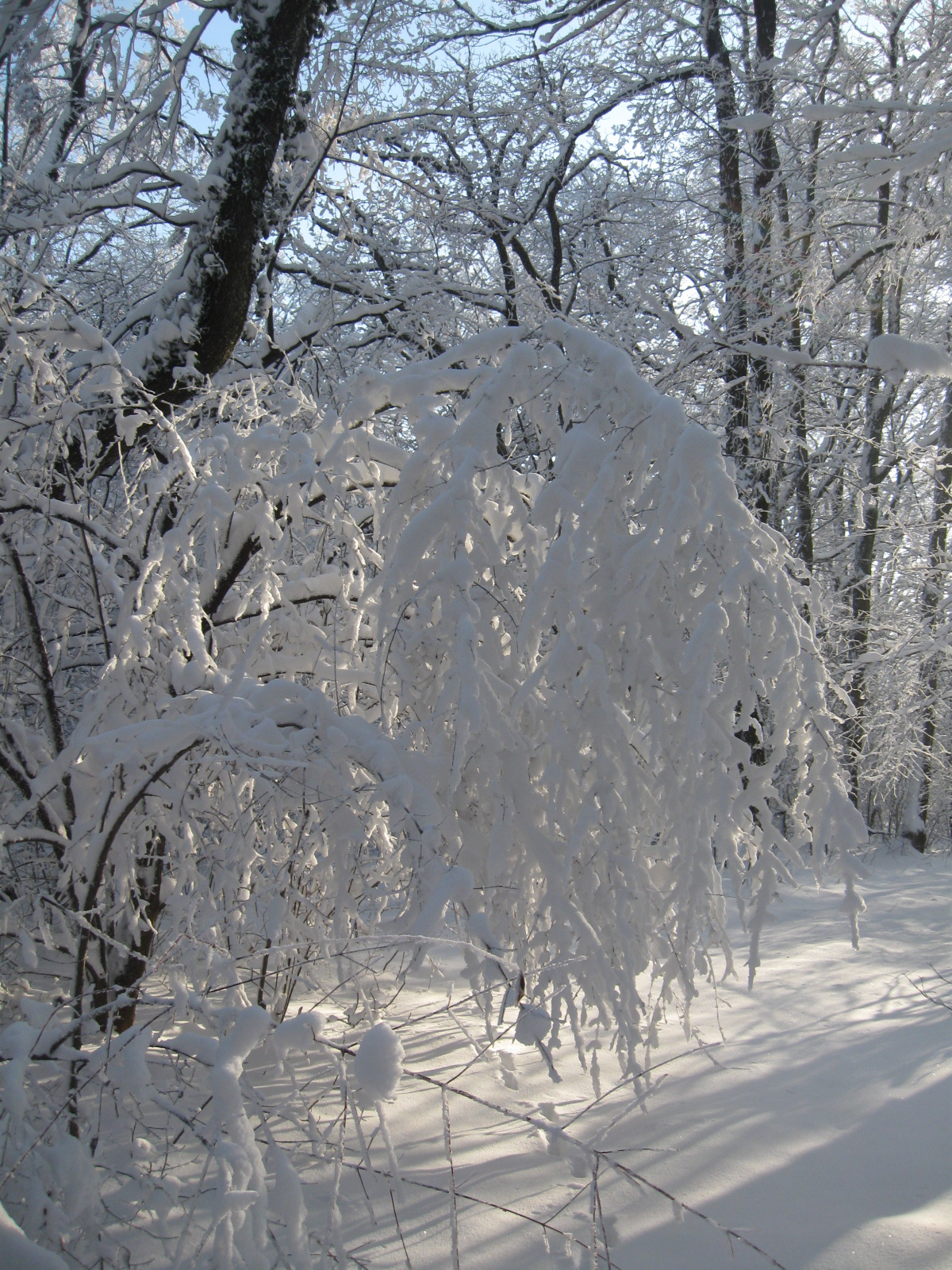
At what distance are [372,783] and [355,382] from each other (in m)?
1.17

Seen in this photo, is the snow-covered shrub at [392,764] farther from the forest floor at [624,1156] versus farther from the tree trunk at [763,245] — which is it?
the tree trunk at [763,245]

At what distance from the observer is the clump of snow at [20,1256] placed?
3.23 ft

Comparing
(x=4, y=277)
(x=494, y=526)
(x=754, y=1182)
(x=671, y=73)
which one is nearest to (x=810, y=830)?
(x=754, y=1182)

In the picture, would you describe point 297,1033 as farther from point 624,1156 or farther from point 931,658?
point 931,658

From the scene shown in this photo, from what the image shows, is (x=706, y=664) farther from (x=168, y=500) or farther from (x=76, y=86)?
(x=76, y=86)

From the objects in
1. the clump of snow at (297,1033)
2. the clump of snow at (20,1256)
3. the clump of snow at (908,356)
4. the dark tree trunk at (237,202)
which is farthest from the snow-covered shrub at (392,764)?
the clump of snow at (908,356)

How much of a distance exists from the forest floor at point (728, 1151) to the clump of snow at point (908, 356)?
169 centimetres

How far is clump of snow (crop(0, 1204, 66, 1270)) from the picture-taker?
38.8 inches

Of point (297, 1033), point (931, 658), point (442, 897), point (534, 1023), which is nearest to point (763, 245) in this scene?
point (931, 658)

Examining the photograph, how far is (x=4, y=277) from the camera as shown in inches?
155

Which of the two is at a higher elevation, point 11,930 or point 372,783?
point 372,783

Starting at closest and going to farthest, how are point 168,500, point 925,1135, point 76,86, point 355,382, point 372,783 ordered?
point 372,783
point 925,1135
point 355,382
point 168,500
point 76,86

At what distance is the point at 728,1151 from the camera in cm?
207

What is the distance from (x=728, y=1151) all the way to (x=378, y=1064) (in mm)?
1414
